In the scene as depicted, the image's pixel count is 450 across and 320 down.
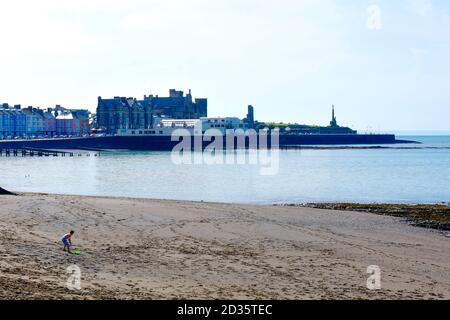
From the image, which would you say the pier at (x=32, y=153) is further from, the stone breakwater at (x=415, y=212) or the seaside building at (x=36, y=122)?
the stone breakwater at (x=415, y=212)

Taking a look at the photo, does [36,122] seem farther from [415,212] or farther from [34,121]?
[415,212]

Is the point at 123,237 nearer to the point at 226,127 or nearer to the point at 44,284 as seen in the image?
the point at 44,284

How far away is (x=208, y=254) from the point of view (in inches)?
886

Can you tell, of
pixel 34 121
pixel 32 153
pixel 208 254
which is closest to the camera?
pixel 208 254

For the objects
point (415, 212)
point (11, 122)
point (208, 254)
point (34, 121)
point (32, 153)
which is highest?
point (34, 121)

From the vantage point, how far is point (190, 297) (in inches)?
640

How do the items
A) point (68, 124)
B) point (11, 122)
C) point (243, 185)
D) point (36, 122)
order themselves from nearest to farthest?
point (243, 185) < point (11, 122) < point (36, 122) < point (68, 124)

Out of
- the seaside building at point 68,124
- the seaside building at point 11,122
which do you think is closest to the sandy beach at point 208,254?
the seaside building at point 11,122

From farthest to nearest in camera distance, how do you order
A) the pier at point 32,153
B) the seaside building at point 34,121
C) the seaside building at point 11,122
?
the seaside building at point 34,121 → the seaside building at point 11,122 → the pier at point 32,153

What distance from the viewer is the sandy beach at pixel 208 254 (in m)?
17.3

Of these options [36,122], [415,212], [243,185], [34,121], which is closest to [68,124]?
[36,122]

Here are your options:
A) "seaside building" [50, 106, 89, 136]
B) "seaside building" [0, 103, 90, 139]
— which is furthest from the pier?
"seaside building" [50, 106, 89, 136]

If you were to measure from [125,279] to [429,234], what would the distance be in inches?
668
